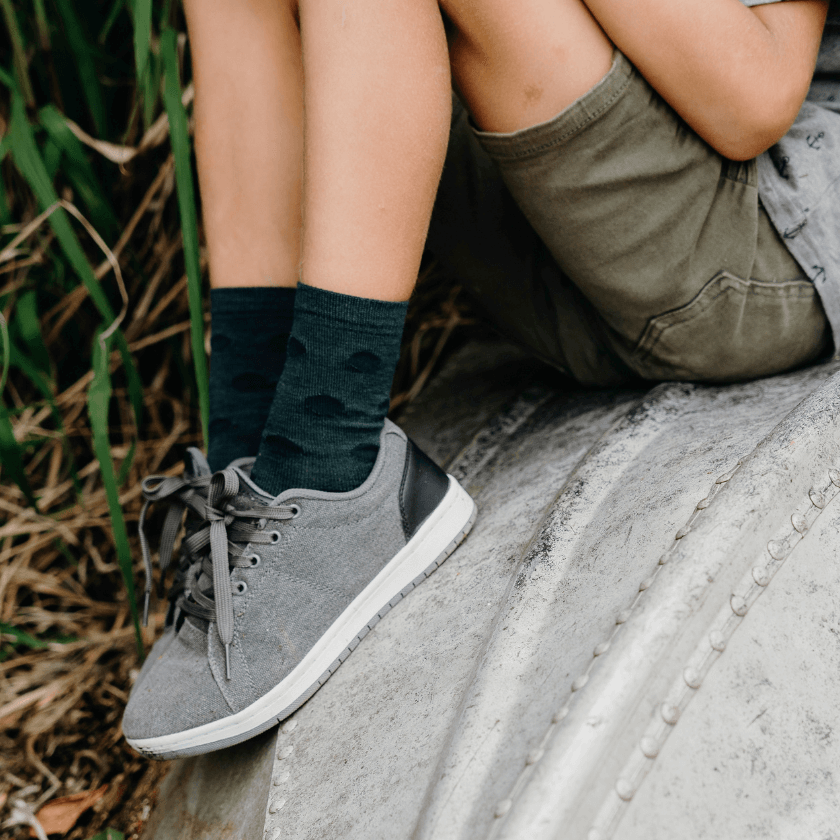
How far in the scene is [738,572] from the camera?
1.43 ft

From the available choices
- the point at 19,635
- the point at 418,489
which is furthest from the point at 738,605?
the point at 19,635

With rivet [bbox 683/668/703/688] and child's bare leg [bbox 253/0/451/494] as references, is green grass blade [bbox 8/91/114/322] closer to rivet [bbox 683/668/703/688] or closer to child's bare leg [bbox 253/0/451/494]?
child's bare leg [bbox 253/0/451/494]

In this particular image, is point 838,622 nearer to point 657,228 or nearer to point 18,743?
point 657,228

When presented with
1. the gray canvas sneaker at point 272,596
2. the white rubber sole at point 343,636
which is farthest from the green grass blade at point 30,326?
the white rubber sole at point 343,636

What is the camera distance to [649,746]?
0.38 m

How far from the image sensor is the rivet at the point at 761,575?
17.1 inches

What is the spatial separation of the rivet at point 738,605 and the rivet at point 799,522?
73mm

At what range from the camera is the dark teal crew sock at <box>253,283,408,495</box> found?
553 millimetres

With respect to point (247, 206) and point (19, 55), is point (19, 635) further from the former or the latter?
point (19, 55)

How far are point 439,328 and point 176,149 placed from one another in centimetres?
56

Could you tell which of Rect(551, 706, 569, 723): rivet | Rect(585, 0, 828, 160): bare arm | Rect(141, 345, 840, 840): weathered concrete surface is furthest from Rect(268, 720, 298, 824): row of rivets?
Rect(585, 0, 828, 160): bare arm

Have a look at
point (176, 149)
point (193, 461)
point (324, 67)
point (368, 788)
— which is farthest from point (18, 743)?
point (324, 67)

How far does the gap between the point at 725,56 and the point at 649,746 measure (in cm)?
49

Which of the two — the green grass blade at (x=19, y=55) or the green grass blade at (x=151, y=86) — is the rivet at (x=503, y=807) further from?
the green grass blade at (x=19, y=55)
